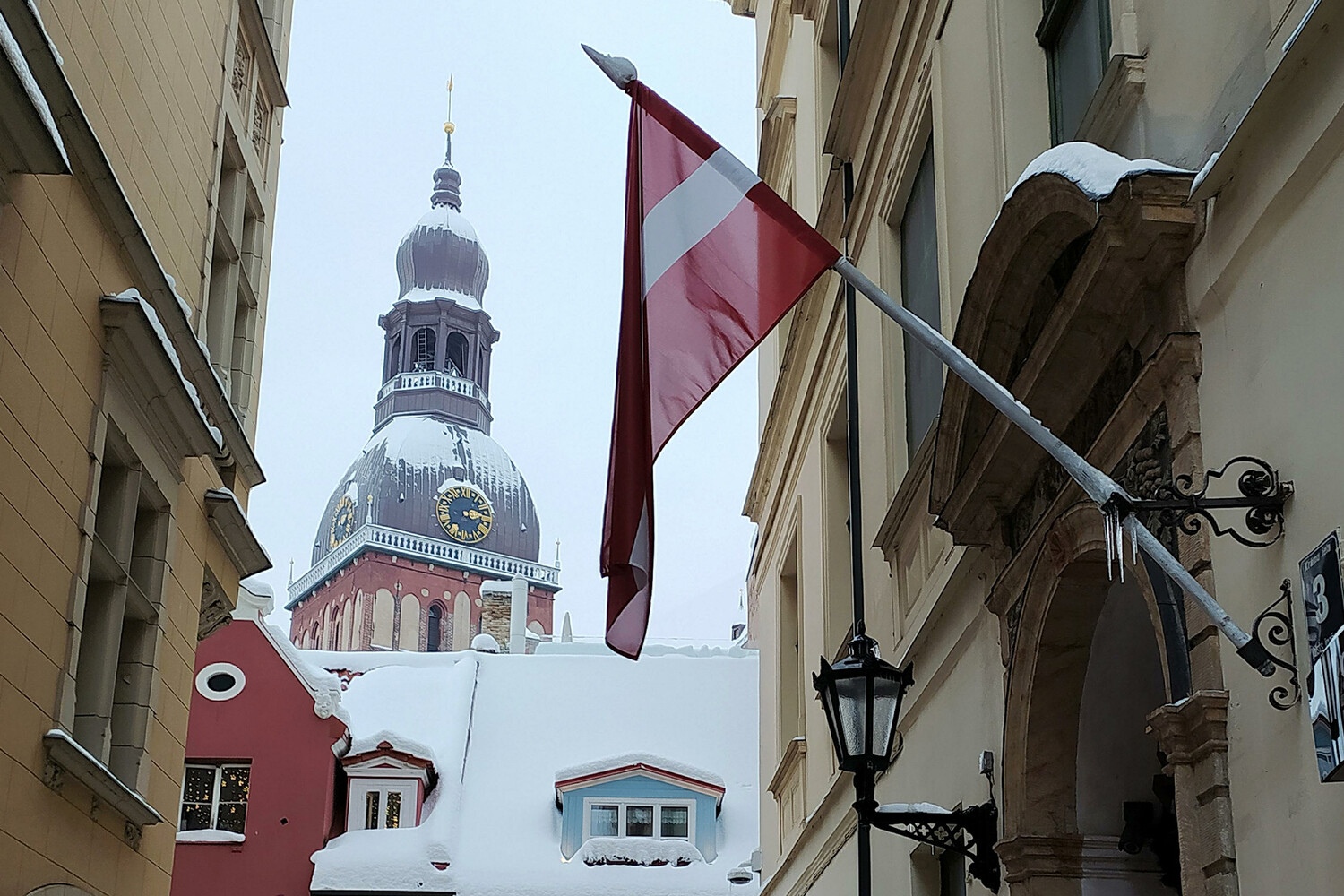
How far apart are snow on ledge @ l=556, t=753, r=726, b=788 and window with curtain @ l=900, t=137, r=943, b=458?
20.1 meters

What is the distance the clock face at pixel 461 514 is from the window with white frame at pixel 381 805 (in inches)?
2679

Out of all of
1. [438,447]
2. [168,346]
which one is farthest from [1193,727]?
[438,447]

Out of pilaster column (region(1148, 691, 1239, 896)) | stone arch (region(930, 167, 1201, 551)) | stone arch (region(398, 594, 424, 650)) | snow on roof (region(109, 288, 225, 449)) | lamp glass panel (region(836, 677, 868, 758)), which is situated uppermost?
stone arch (region(398, 594, 424, 650))

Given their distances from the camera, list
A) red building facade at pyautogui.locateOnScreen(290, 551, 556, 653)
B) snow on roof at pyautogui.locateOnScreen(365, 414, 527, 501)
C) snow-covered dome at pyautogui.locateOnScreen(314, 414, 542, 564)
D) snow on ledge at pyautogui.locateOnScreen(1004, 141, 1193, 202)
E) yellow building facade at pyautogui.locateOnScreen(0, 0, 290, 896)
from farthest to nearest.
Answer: snow on roof at pyautogui.locateOnScreen(365, 414, 527, 501) → snow-covered dome at pyautogui.locateOnScreen(314, 414, 542, 564) → red building facade at pyautogui.locateOnScreen(290, 551, 556, 653) → yellow building facade at pyautogui.locateOnScreen(0, 0, 290, 896) → snow on ledge at pyautogui.locateOnScreen(1004, 141, 1193, 202)

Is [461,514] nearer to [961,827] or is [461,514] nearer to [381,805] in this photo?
[381,805]

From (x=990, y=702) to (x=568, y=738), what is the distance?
26.0 m

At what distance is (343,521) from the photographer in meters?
99.1

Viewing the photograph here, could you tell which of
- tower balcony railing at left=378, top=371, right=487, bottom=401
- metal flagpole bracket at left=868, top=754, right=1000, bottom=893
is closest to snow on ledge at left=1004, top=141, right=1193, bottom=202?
metal flagpole bracket at left=868, top=754, right=1000, bottom=893

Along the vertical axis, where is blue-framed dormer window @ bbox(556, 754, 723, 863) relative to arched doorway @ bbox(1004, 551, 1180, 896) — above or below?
above

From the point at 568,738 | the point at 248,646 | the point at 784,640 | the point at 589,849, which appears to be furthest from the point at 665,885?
the point at 784,640

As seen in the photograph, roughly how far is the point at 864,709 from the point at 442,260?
3509 inches

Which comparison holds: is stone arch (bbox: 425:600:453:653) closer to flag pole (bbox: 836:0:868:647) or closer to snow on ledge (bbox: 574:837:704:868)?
snow on ledge (bbox: 574:837:704:868)

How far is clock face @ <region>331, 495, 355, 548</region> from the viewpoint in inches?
3863

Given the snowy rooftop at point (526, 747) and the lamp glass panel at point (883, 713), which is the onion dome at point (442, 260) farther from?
the lamp glass panel at point (883, 713)
